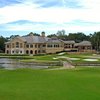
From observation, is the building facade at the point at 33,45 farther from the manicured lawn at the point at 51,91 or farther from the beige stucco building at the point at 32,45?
the manicured lawn at the point at 51,91

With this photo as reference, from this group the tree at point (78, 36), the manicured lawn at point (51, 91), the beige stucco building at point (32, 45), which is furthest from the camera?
the tree at point (78, 36)

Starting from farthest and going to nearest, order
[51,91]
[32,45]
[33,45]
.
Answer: [32,45] < [33,45] < [51,91]

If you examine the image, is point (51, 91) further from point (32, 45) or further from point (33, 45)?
point (32, 45)

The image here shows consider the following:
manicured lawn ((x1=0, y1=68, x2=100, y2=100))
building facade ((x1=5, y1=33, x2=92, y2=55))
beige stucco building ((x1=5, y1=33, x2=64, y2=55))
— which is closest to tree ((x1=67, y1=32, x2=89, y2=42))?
building facade ((x1=5, y1=33, x2=92, y2=55))

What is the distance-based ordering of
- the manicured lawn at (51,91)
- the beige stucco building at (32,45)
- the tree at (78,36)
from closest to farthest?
1. the manicured lawn at (51,91)
2. the beige stucco building at (32,45)
3. the tree at (78,36)

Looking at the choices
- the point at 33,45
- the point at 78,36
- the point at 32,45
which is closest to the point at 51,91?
the point at 33,45

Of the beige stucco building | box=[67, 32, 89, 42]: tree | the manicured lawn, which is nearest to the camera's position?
the manicured lawn

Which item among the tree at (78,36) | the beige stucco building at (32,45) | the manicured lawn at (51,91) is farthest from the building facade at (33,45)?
the manicured lawn at (51,91)

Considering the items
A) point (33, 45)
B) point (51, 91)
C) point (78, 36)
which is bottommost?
point (51, 91)

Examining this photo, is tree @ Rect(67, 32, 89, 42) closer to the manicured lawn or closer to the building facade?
the building facade

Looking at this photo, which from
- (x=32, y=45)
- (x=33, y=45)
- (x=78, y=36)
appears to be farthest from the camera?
(x=78, y=36)

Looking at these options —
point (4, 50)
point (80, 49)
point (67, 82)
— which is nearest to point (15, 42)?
point (4, 50)

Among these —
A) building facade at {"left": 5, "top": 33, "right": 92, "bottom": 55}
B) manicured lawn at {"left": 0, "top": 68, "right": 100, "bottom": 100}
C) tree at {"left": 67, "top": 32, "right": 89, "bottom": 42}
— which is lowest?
manicured lawn at {"left": 0, "top": 68, "right": 100, "bottom": 100}

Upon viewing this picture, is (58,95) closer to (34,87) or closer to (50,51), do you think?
(34,87)
